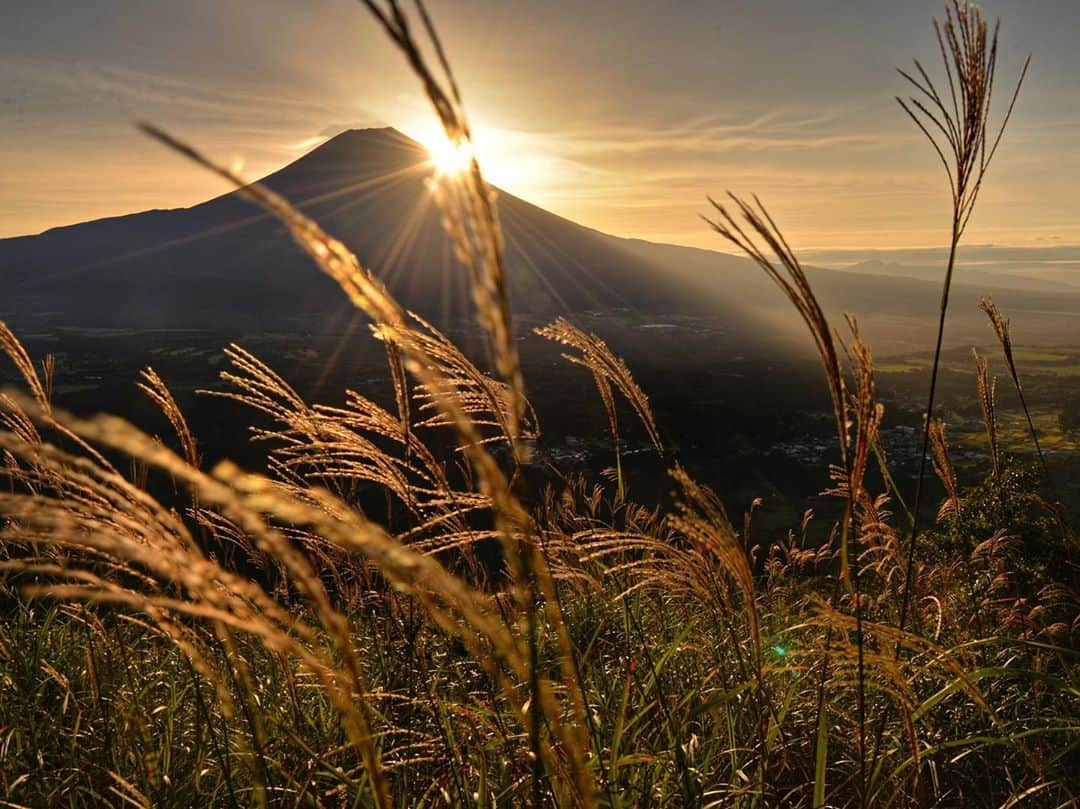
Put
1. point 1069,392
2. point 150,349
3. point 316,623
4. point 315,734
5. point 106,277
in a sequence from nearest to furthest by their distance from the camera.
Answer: point 315,734 → point 316,623 → point 1069,392 → point 150,349 → point 106,277

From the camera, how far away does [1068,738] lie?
327cm

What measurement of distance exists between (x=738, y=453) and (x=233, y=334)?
110762 mm

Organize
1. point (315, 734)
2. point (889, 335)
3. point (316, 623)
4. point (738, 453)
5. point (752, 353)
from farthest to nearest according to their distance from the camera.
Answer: point (889, 335) → point (752, 353) → point (738, 453) → point (316, 623) → point (315, 734)

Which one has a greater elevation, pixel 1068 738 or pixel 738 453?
pixel 1068 738

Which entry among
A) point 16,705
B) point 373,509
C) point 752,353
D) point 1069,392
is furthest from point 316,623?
point 752,353

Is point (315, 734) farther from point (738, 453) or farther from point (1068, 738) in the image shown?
point (738, 453)

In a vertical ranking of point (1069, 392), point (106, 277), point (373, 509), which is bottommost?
point (373, 509)

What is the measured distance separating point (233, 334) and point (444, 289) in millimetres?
67646

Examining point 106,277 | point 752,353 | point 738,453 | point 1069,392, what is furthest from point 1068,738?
point 106,277

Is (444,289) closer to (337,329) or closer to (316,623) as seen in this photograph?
(337,329)

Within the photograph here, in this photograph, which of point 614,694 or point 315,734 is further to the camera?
point 614,694

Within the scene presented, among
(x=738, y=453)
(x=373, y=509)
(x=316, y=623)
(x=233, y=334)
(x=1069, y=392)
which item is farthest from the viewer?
(x=233, y=334)

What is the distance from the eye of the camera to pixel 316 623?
549 cm

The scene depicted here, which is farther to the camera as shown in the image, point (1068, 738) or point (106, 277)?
point (106, 277)
